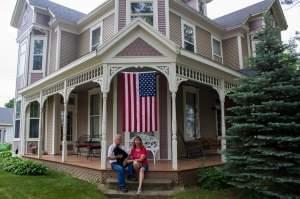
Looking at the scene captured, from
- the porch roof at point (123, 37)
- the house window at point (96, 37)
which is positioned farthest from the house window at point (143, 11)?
the porch roof at point (123, 37)

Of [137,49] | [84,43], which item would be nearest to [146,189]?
[137,49]

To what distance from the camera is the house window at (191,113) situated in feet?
36.8

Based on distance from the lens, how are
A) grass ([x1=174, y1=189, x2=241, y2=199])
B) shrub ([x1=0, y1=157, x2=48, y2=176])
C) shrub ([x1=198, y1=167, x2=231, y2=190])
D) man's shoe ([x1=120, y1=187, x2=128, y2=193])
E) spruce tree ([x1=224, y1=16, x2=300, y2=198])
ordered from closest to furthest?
spruce tree ([x1=224, y1=16, x2=300, y2=198]), grass ([x1=174, y1=189, x2=241, y2=199]), man's shoe ([x1=120, y1=187, x2=128, y2=193]), shrub ([x1=198, y1=167, x2=231, y2=190]), shrub ([x1=0, y1=157, x2=48, y2=176])

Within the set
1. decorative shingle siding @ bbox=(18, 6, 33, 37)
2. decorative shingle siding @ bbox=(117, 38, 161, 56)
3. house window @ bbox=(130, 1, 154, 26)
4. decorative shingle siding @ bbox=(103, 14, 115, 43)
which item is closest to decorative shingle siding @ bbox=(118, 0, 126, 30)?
house window @ bbox=(130, 1, 154, 26)

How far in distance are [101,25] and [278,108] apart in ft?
28.7

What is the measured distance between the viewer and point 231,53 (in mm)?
14445

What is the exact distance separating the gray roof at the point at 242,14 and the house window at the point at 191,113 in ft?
17.5

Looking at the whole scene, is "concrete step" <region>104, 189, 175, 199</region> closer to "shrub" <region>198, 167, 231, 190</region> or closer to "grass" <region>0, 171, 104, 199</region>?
"grass" <region>0, 171, 104, 199</region>

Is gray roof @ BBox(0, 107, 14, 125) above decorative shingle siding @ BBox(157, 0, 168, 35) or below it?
below

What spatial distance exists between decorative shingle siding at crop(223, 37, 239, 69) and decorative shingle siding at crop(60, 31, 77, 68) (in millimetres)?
8028

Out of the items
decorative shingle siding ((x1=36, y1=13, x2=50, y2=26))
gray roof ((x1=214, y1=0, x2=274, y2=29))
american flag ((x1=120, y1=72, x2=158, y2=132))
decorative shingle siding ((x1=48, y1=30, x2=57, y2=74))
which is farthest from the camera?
gray roof ((x1=214, y1=0, x2=274, y2=29))

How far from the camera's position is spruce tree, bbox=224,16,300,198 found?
580cm

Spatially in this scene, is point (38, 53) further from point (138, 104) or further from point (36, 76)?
point (138, 104)

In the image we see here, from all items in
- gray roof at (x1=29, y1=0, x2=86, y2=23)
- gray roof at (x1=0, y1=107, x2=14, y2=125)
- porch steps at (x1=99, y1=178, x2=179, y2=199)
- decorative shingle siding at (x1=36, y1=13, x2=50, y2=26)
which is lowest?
porch steps at (x1=99, y1=178, x2=179, y2=199)
